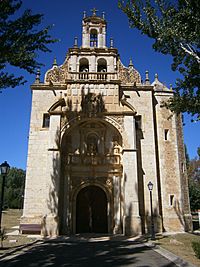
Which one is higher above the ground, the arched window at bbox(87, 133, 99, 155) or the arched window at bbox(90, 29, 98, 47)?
the arched window at bbox(90, 29, 98, 47)

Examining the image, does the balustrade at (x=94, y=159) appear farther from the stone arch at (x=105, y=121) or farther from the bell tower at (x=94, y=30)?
the bell tower at (x=94, y=30)

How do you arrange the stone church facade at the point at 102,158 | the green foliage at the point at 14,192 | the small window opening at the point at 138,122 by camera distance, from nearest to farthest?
the stone church facade at the point at 102,158
the small window opening at the point at 138,122
the green foliage at the point at 14,192

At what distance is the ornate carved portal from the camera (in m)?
16.5

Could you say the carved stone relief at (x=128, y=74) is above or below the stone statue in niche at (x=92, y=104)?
above

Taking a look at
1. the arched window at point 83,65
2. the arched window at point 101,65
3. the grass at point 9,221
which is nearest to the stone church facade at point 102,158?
the arched window at point 83,65

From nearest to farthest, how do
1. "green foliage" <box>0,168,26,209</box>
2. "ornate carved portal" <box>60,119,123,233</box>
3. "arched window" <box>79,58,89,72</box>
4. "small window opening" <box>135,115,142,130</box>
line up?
"ornate carved portal" <box>60,119,123,233</box>
"small window opening" <box>135,115,142,130</box>
"arched window" <box>79,58,89,72</box>
"green foliage" <box>0,168,26,209</box>

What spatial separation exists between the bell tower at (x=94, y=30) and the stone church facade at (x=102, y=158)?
10.9 feet

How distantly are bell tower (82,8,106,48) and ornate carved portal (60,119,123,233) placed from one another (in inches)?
292

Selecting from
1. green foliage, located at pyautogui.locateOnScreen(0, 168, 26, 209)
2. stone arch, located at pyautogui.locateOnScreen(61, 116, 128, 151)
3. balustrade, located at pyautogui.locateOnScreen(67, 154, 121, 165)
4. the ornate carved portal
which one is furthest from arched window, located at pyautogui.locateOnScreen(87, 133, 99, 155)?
green foliage, located at pyautogui.locateOnScreen(0, 168, 26, 209)

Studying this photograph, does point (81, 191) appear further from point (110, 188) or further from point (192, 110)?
point (192, 110)

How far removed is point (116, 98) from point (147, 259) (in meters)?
11.3

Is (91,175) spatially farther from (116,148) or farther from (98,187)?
(116,148)

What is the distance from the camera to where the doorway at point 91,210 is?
652 inches

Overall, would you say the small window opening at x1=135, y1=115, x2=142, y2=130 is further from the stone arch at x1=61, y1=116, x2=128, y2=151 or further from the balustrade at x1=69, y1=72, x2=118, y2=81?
the balustrade at x1=69, y1=72, x2=118, y2=81
